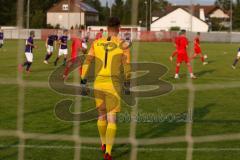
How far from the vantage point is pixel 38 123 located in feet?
27.1

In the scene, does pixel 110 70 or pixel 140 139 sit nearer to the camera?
pixel 110 70

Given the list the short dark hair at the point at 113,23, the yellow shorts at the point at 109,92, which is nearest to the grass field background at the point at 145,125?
the yellow shorts at the point at 109,92

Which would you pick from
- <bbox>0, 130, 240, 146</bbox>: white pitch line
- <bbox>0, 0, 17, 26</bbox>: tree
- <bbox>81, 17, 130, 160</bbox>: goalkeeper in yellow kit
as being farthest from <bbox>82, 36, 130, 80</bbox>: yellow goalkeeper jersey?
<bbox>0, 0, 17, 26</bbox>: tree

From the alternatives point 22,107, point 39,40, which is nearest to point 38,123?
point 22,107

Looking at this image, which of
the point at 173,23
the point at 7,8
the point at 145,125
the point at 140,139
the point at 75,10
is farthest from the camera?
the point at 173,23

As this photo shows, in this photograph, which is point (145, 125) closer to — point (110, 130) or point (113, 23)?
point (110, 130)

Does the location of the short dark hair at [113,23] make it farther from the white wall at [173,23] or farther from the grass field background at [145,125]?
the white wall at [173,23]

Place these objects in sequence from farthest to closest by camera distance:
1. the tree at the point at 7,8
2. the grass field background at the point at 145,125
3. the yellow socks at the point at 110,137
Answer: the tree at the point at 7,8, the grass field background at the point at 145,125, the yellow socks at the point at 110,137

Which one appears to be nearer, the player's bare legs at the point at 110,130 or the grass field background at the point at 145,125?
the player's bare legs at the point at 110,130

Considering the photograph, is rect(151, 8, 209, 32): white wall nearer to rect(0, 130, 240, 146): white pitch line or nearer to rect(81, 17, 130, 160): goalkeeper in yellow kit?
rect(0, 130, 240, 146): white pitch line

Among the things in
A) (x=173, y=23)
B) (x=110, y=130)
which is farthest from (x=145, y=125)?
(x=173, y=23)

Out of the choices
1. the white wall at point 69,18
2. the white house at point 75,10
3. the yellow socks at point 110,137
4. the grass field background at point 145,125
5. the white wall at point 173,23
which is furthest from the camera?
the white wall at point 173,23

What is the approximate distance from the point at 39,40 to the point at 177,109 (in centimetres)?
4123

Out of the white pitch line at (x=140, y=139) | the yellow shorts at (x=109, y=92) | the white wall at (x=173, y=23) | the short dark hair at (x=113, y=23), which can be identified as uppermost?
the white wall at (x=173, y=23)
